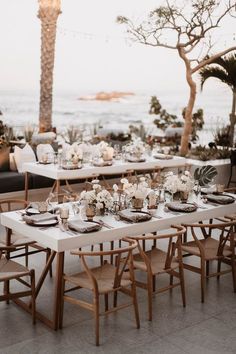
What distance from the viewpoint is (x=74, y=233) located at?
445 centimetres

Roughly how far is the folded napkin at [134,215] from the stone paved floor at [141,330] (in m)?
0.74

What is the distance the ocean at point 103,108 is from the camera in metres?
35.9

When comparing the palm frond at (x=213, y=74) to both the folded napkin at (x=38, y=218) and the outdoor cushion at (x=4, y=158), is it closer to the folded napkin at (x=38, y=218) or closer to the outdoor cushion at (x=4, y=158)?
the outdoor cushion at (x=4, y=158)

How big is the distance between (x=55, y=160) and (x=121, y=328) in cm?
420

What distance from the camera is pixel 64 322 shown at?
441 centimetres

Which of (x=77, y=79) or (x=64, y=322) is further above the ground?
(x=77, y=79)

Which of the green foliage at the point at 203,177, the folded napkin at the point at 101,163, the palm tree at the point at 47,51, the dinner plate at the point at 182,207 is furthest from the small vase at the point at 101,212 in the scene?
the palm tree at the point at 47,51

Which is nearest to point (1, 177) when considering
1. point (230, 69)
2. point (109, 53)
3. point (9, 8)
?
point (230, 69)

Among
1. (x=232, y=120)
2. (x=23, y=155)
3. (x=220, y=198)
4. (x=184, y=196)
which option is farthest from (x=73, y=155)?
(x=232, y=120)

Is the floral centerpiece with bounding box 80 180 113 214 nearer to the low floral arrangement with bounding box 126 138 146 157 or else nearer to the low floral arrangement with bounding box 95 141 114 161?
the low floral arrangement with bounding box 95 141 114 161

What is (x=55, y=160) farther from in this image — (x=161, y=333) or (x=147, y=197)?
(x=161, y=333)

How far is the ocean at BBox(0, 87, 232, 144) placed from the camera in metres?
35.9

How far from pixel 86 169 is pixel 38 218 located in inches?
132

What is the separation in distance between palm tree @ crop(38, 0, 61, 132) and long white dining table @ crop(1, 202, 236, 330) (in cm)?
647
